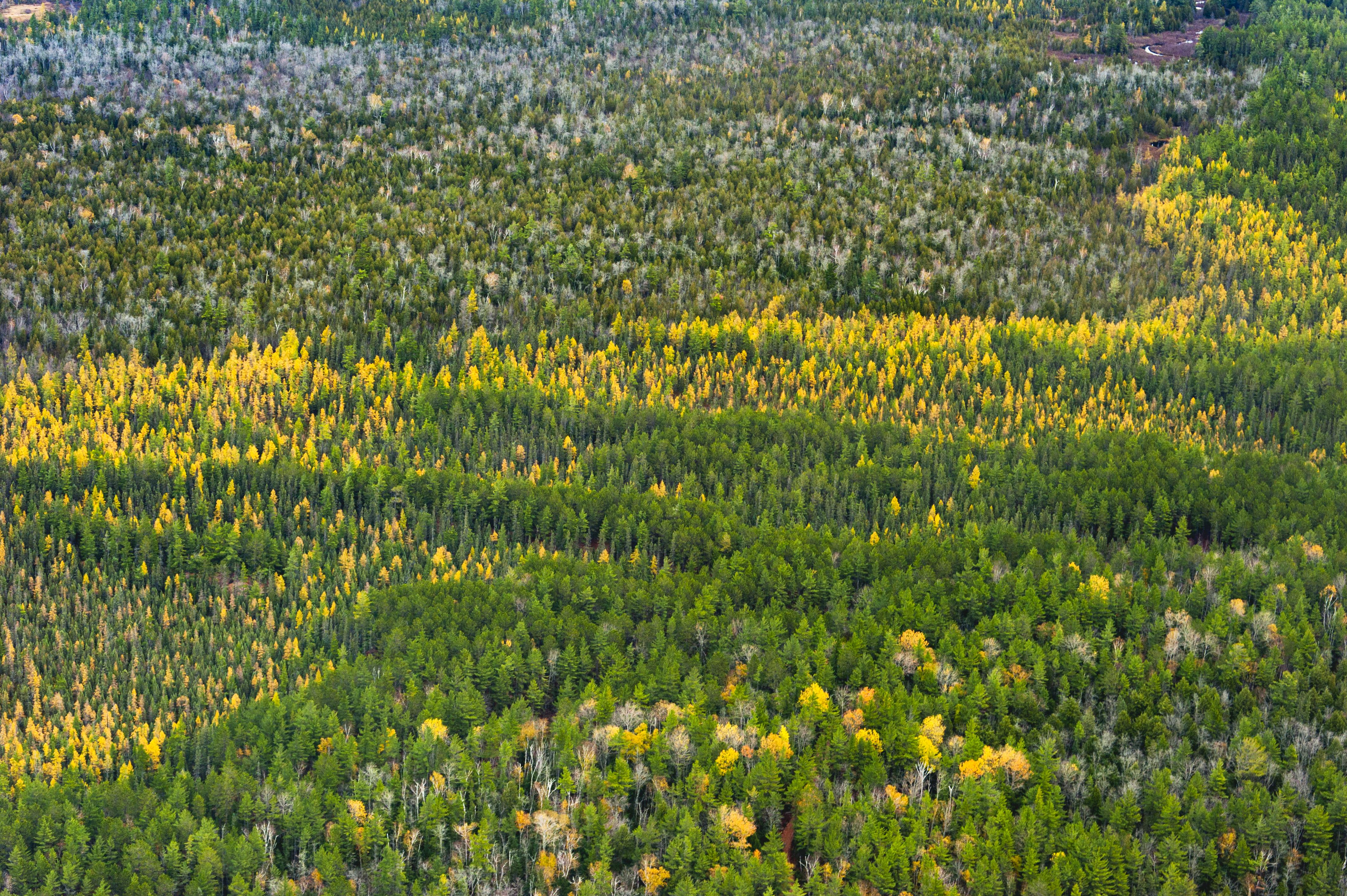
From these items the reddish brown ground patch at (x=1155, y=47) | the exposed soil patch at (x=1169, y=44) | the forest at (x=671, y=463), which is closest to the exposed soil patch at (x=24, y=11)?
the forest at (x=671, y=463)

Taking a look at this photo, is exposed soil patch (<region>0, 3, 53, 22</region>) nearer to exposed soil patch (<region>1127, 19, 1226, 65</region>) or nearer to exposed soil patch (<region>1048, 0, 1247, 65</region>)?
exposed soil patch (<region>1048, 0, 1247, 65</region>)

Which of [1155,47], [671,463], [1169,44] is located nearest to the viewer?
[671,463]

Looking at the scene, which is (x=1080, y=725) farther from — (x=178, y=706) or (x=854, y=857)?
(x=178, y=706)

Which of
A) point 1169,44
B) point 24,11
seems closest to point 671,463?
point 1169,44

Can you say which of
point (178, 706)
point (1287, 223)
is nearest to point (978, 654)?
point (178, 706)

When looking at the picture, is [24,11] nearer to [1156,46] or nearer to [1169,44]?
[1156,46]

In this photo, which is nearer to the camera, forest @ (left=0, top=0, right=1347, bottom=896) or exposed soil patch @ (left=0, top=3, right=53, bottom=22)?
forest @ (left=0, top=0, right=1347, bottom=896)

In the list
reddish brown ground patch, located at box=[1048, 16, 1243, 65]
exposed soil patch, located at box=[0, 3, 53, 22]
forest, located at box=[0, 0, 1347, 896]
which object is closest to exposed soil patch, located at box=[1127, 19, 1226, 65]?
reddish brown ground patch, located at box=[1048, 16, 1243, 65]

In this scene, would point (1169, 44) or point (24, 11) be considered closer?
point (1169, 44)
